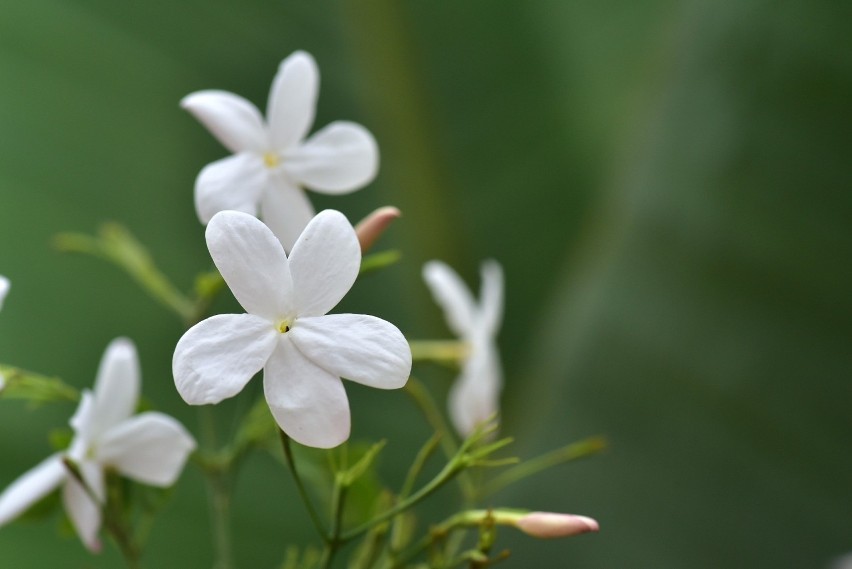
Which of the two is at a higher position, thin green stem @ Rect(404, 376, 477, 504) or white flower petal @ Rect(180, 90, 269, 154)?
white flower petal @ Rect(180, 90, 269, 154)

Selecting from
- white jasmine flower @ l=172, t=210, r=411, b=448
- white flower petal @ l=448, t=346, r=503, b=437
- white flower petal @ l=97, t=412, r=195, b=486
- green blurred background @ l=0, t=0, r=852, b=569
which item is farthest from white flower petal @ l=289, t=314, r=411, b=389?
green blurred background @ l=0, t=0, r=852, b=569

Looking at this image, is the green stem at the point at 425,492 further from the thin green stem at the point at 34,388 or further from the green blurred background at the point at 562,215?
the green blurred background at the point at 562,215

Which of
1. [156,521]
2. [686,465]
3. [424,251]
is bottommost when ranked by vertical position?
[686,465]

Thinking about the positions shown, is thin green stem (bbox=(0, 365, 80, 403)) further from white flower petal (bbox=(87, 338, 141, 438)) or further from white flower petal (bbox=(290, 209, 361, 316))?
white flower petal (bbox=(290, 209, 361, 316))

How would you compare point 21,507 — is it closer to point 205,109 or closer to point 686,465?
point 205,109

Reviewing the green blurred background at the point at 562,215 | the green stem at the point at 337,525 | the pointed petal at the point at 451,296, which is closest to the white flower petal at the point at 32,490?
the green stem at the point at 337,525

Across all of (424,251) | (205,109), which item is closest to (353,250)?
(205,109)

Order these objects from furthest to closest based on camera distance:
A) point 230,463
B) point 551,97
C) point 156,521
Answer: point 551,97 < point 156,521 < point 230,463
